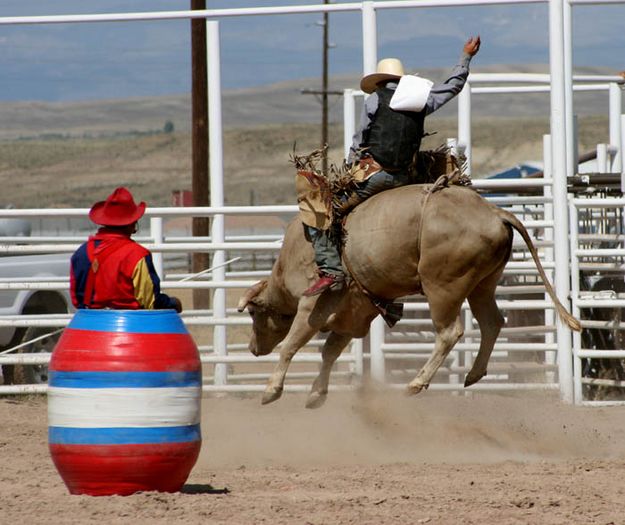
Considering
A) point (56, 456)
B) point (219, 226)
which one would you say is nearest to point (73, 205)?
point (219, 226)

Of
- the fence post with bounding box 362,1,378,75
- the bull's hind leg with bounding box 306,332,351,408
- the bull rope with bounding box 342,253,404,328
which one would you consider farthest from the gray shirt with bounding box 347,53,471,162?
the fence post with bounding box 362,1,378,75

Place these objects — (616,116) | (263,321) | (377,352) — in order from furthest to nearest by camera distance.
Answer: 1. (616,116)
2. (377,352)
3. (263,321)

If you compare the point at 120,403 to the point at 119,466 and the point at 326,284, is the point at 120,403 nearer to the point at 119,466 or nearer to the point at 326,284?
the point at 119,466

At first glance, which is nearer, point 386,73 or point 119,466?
point 119,466

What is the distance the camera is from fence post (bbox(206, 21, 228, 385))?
1119 centimetres

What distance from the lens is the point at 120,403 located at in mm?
6191

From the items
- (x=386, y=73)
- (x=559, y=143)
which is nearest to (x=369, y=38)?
(x=559, y=143)

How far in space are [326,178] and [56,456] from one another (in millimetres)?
3017

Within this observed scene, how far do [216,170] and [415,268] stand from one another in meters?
3.50

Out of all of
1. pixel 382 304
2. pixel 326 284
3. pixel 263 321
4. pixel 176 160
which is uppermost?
pixel 176 160

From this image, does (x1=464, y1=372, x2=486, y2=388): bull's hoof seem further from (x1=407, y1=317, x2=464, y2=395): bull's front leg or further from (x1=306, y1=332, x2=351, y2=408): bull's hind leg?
(x1=306, y1=332, x2=351, y2=408): bull's hind leg

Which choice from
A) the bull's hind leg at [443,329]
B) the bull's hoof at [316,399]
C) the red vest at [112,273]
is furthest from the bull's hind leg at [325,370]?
the red vest at [112,273]

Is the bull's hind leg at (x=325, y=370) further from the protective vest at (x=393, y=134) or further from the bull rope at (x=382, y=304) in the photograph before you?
the protective vest at (x=393, y=134)

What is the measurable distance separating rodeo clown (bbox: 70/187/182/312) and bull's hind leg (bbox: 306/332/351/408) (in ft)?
7.26
